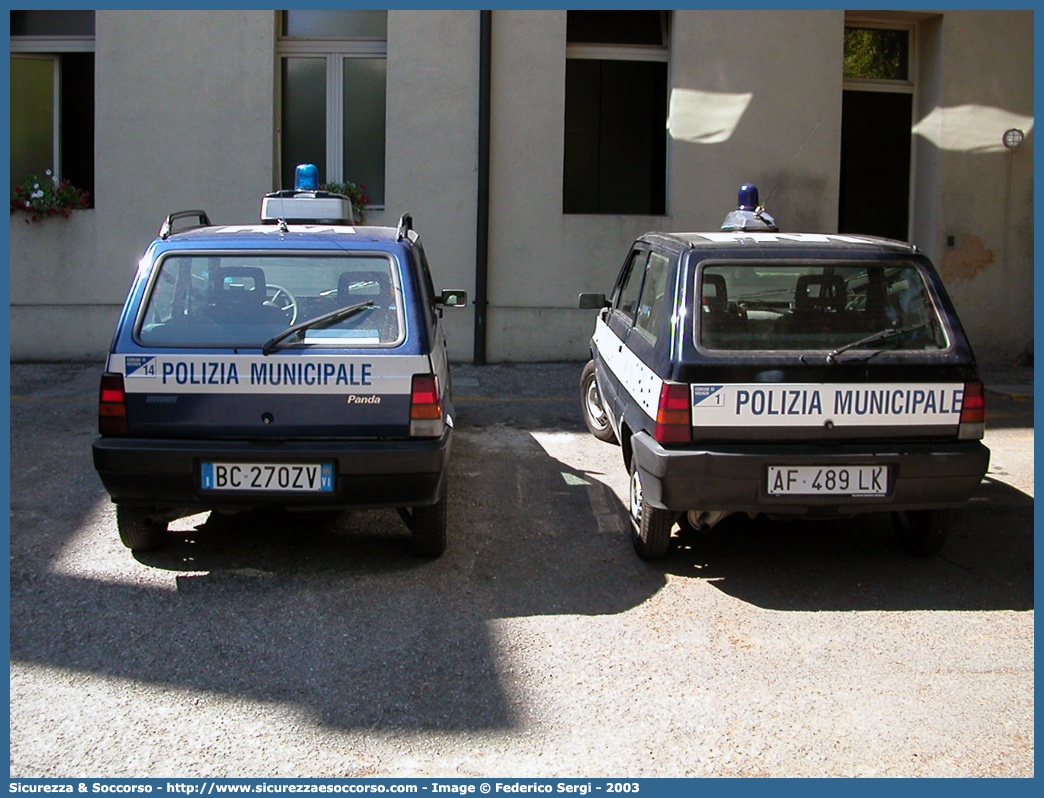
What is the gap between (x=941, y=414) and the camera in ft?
16.6

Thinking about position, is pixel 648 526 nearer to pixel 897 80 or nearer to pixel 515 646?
pixel 515 646

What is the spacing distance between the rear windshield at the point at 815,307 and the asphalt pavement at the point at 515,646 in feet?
4.01

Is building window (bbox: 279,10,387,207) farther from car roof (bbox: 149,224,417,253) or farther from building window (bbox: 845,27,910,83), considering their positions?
car roof (bbox: 149,224,417,253)

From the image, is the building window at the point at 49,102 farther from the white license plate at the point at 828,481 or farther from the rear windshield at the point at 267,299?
the white license plate at the point at 828,481

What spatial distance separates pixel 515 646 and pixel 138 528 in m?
2.13

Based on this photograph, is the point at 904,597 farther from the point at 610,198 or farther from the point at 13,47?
the point at 13,47

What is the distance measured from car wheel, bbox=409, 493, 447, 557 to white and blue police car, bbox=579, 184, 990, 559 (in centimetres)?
103

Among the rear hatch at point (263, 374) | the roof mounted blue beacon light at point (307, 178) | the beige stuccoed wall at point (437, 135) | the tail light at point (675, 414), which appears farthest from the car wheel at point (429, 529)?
the beige stuccoed wall at point (437, 135)

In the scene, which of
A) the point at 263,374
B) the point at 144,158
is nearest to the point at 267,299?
the point at 263,374

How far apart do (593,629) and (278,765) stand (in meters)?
1.66

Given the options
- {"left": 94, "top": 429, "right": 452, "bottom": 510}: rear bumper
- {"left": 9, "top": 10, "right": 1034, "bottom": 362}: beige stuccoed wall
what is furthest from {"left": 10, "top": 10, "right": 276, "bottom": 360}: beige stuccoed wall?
{"left": 94, "top": 429, "right": 452, "bottom": 510}: rear bumper

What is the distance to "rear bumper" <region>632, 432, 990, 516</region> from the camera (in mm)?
4922

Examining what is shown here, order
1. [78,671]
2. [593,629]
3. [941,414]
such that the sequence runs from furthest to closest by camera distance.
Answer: [941,414] < [593,629] < [78,671]

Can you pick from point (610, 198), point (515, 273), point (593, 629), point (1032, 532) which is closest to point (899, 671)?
point (593, 629)
